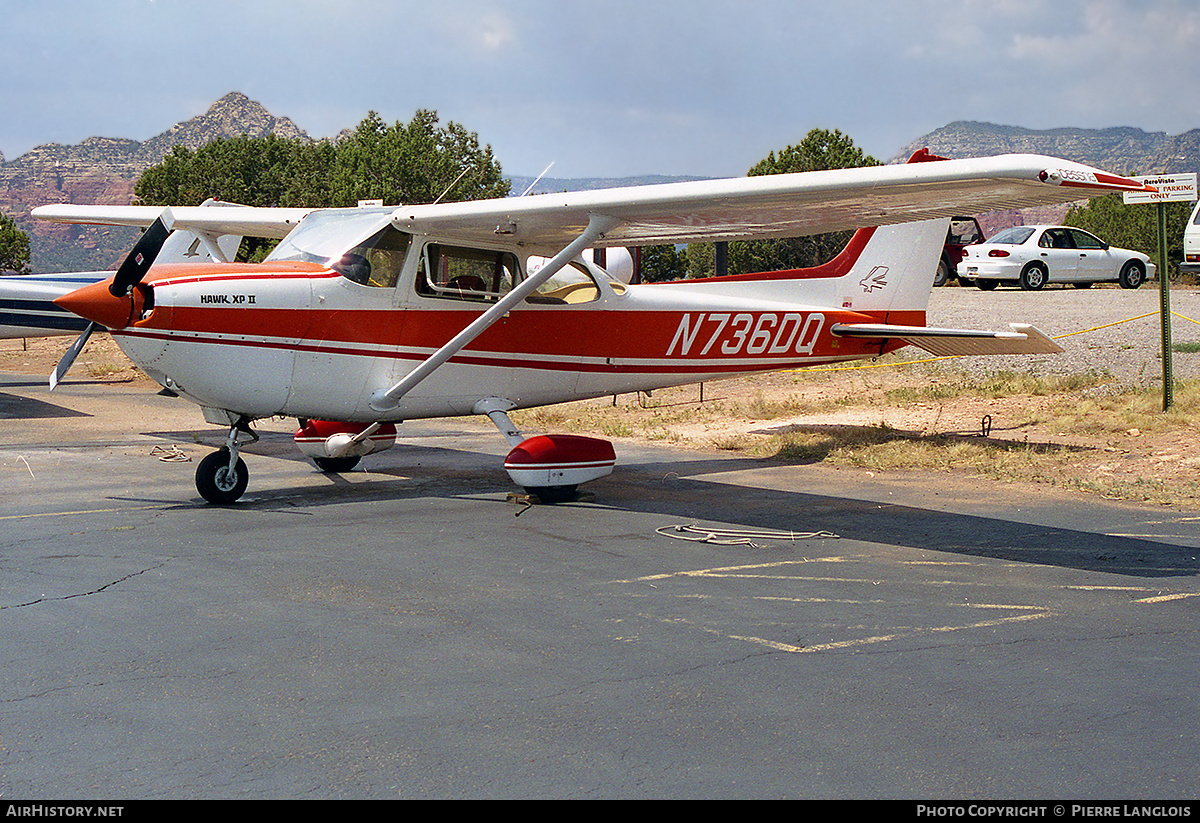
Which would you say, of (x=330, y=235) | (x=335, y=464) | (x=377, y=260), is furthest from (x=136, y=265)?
(x=335, y=464)

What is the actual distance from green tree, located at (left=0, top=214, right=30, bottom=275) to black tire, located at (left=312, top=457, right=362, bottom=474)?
5999 cm

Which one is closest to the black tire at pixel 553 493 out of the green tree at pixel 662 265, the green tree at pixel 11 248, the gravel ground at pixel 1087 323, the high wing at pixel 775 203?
the high wing at pixel 775 203

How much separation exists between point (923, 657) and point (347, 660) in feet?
9.09

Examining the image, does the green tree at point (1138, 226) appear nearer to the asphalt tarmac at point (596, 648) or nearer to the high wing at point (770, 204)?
the high wing at point (770, 204)

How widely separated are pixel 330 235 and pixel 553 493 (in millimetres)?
3201

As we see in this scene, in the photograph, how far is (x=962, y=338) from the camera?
11.3 meters

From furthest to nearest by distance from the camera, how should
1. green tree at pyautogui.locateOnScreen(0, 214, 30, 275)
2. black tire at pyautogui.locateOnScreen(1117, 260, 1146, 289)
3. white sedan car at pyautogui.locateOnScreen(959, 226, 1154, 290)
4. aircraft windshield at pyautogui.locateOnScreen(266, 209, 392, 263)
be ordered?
green tree at pyautogui.locateOnScreen(0, 214, 30, 275) → black tire at pyautogui.locateOnScreen(1117, 260, 1146, 289) → white sedan car at pyautogui.locateOnScreen(959, 226, 1154, 290) → aircraft windshield at pyautogui.locateOnScreen(266, 209, 392, 263)

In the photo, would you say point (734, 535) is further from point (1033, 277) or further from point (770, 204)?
point (1033, 277)

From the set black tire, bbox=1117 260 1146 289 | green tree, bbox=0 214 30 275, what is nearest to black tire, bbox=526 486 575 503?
black tire, bbox=1117 260 1146 289

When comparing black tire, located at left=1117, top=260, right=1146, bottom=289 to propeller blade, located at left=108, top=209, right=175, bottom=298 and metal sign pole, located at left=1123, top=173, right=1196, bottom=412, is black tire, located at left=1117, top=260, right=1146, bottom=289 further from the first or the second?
propeller blade, located at left=108, top=209, right=175, bottom=298

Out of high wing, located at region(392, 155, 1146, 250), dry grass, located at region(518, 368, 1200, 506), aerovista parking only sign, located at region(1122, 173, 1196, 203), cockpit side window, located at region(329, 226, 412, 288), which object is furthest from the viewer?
aerovista parking only sign, located at region(1122, 173, 1196, 203)

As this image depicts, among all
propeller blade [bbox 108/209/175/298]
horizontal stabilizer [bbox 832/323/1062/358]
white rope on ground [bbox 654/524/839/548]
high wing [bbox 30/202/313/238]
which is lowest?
white rope on ground [bbox 654/524/839/548]

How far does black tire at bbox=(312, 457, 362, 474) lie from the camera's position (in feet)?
36.8

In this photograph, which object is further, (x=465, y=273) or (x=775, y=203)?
(x=465, y=273)
